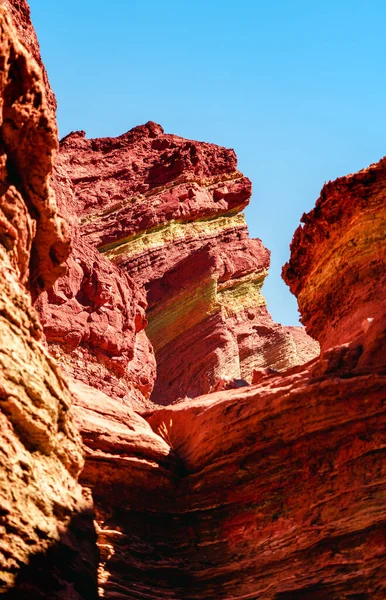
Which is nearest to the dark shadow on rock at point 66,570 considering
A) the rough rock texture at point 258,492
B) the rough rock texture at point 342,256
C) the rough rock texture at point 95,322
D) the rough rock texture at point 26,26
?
the rough rock texture at point 258,492

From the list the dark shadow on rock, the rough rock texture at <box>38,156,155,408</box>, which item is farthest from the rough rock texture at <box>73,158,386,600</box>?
the rough rock texture at <box>38,156,155,408</box>

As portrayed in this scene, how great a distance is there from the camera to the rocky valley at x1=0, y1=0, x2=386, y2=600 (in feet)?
38.2

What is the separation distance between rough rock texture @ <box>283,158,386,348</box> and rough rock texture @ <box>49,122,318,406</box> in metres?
16.4

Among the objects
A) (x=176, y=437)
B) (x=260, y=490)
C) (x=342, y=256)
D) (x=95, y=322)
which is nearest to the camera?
(x=260, y=490)

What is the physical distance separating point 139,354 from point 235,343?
32.2ft

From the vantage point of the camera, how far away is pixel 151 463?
60.8 feet

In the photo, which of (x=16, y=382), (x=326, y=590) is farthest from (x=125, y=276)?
(x=16, y=382)

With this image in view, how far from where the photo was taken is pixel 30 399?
11.6 meters

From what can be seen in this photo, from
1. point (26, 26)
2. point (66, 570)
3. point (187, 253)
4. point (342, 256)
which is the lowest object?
point (66, 570)

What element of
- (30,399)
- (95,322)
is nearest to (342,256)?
(95,322)

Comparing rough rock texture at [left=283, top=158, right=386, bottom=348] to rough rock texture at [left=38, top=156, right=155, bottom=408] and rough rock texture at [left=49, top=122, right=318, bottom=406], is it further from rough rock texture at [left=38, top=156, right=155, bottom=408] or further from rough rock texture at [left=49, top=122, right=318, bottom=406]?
rough rock texture at [left=49, top=122, right=318, bottom=406]

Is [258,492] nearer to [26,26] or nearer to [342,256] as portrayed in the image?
[342,256]

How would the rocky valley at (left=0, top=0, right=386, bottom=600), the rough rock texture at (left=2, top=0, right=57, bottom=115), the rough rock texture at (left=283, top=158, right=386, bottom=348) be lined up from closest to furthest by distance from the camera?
the rocky valley at (left=0, top=0, right=386, bottom=600) → the rough rock texture at (left=283, top=158, right=386, bottom=348) → the rough rock texture at (left=2, top=0, right=57, bottom=115)

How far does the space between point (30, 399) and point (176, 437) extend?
8.87 m
